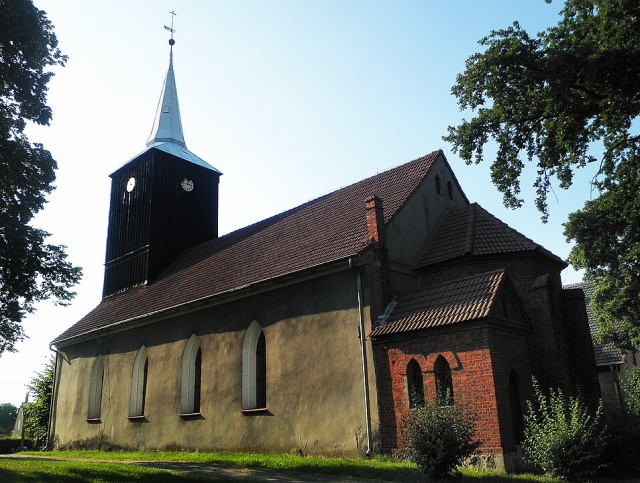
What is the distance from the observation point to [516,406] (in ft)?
44.1

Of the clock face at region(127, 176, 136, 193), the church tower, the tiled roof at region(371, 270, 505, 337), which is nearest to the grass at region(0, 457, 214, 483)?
the tiled roof at region(371, 270, 505, 337)

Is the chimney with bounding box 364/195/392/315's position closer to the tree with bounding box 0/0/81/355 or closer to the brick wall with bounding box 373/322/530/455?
the brick wall with bounding box 373/322/530/455

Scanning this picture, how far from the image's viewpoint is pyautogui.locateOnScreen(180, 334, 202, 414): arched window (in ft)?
64.3

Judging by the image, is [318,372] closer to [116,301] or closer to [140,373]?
[140,373]

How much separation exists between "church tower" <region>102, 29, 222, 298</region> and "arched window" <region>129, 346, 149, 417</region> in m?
4.58

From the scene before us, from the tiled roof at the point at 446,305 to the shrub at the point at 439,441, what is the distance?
109 inches

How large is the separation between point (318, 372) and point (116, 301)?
14559mm

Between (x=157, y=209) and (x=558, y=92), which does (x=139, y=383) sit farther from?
(x=558, y=92)

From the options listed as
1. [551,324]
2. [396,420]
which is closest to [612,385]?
[551,324]

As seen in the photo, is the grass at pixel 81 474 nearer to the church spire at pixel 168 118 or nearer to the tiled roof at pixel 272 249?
the tiled roof at pixel 272 249

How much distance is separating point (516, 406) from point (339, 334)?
4913 millimetres

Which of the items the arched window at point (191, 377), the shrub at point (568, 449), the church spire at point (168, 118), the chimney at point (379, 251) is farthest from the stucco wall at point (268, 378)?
the church spire at point (168, 118)

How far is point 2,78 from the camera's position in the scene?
13539 millimetres

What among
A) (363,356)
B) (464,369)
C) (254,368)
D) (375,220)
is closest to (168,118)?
(254,368)
